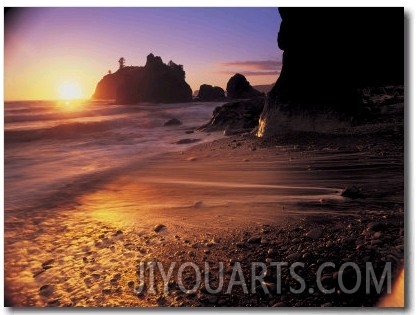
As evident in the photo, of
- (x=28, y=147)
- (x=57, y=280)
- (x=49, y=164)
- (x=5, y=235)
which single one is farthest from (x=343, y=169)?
(x=28, y=147)

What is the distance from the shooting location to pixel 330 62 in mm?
4598

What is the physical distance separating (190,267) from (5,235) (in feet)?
5.40

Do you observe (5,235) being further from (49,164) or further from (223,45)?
(223,45)

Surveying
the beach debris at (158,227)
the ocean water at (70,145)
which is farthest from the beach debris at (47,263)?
the ocean water at (70,145)

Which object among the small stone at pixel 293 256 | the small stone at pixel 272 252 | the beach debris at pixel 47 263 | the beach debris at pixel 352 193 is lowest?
the beach debris at pixel 47 263

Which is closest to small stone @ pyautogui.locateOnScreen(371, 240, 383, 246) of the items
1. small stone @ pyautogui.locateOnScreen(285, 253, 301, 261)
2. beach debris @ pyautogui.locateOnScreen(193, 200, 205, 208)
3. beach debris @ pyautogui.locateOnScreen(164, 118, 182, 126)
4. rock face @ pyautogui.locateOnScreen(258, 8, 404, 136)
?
small stone @ pyautogui.locateOnScreen(285, 253, 301, 261)

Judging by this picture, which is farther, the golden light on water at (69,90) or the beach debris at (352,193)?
the golden light on water at (69,90)

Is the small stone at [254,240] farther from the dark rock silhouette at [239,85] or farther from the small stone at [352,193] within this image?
the dark rock silhouette at [239,85]

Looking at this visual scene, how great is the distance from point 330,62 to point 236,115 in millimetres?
3989

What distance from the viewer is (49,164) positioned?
183 inches

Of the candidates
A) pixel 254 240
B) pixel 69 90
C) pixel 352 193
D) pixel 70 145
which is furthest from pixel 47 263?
pixel 70 145

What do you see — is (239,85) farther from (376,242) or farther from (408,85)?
(376,242)

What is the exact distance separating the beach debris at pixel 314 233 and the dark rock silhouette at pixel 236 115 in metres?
5.18

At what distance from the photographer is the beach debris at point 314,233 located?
266 cm
